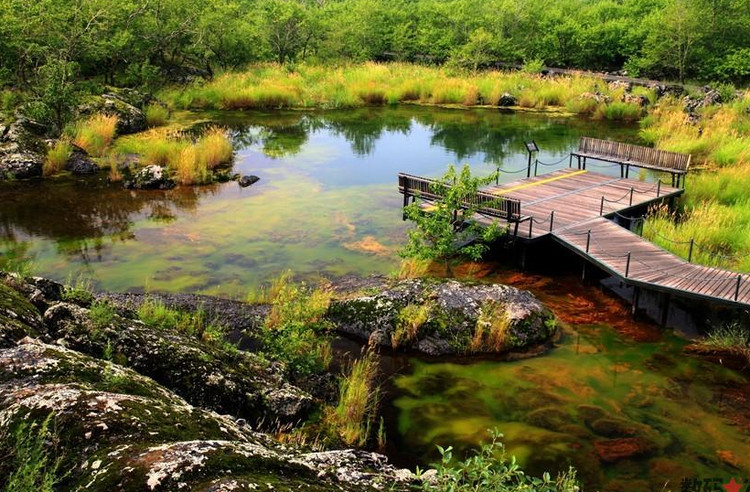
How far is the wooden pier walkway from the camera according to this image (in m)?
11.6

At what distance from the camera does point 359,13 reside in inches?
2226

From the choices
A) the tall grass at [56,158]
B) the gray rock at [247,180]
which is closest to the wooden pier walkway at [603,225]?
the gray rock at [247,180]

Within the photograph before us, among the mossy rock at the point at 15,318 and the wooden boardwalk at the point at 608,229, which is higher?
the mossy rock at the point at 15,318

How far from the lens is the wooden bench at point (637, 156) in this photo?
738 inches

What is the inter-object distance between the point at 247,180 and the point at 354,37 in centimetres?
3231

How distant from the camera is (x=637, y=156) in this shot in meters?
20.3

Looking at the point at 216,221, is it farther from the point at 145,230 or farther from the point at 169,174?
the point at 169,174

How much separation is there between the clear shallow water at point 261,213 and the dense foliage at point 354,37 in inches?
312

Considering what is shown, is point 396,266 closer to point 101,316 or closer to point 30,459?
point 101,316

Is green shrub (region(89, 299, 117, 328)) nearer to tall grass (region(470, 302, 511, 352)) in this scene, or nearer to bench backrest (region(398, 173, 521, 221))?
tall grass (region(470, 302, 511, 352))

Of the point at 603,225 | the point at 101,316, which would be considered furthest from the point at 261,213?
the point at 101,316

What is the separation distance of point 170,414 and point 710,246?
525 inches

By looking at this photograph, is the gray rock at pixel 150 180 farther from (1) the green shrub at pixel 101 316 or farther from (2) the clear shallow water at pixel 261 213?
(1) the green shrub at pixel 101 316

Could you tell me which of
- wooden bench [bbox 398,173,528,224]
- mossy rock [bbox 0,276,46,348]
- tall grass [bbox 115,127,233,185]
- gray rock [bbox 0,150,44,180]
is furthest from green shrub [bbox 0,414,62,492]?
gray rock [bbox 0,150,44,180]
